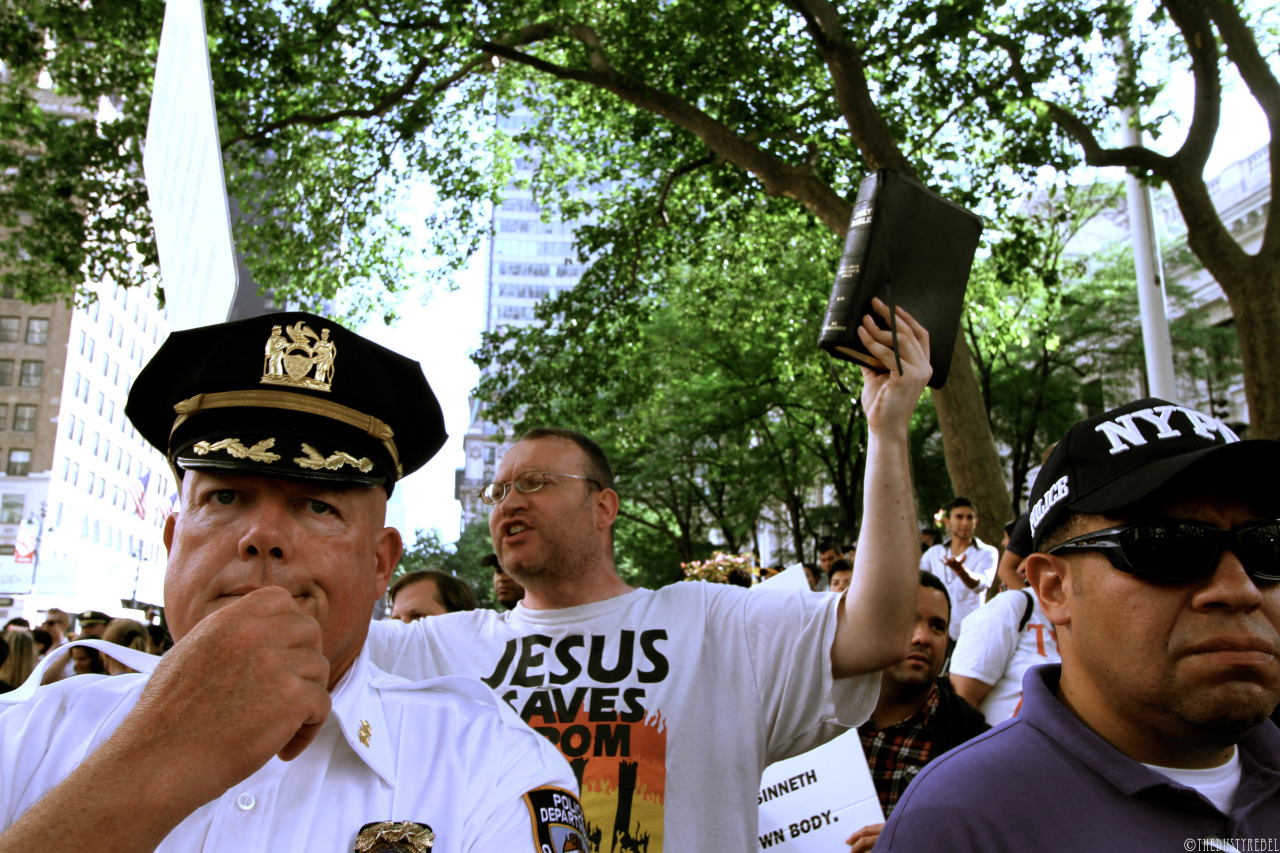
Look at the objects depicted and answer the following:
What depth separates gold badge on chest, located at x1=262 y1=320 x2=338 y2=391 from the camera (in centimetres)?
172

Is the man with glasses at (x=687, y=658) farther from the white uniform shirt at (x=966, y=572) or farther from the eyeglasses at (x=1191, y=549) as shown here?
the white uniform shirt at (x=966, y=572)

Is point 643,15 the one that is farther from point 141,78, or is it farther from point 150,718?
point 150,718

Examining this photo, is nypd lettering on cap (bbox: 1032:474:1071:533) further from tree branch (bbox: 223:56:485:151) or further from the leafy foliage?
the leafy foliage

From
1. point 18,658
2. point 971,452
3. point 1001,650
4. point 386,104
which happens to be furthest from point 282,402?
point 386,104

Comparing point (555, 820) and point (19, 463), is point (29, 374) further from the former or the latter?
point (555, 820)

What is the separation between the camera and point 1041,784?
1825mm

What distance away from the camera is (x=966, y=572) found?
8.28 m

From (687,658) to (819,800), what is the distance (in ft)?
2.91

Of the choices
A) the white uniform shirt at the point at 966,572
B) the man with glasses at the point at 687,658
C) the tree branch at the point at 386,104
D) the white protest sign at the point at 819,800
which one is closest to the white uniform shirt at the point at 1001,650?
the white protest sign at the point at 819,800

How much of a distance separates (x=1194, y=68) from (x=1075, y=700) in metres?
11.0

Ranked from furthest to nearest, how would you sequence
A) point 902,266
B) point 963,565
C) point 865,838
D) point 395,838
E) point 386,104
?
point 386,104, point 963,565, point 865,838, point 902,266, point 395,838

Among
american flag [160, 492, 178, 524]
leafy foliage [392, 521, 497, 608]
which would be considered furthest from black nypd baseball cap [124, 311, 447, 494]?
leafy foliage [392, 521, 497, 608]

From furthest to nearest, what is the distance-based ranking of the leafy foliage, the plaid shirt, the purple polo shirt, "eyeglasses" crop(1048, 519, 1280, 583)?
the leafy foliage < the plaid shirt < "eyeglasses" crop(1048, 519, 1280, 583) < the purple polo shirt

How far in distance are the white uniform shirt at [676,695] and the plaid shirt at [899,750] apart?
3.67ft
